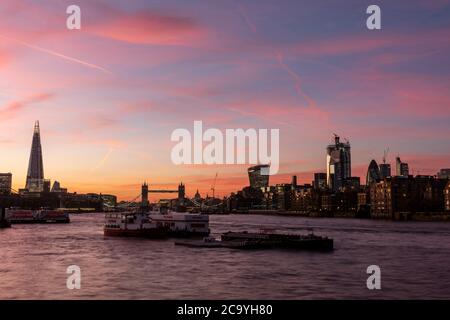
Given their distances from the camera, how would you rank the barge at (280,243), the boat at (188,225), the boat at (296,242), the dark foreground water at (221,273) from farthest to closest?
the boat at (188,225) → the barge at (280,243) → the boat at (296,242) → the dark foreground water at (221,273)

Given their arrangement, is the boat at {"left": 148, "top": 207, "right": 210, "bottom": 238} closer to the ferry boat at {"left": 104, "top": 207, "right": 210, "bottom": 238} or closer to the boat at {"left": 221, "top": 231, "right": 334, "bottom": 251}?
the ferry boat at {"left": 104, "top": 207, "right": 210, "bottom": 238}

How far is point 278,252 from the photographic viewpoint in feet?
281

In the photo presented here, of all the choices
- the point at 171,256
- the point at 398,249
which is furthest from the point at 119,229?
the point at 398,249

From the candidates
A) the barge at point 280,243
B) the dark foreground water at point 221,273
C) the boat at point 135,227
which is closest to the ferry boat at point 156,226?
the boat at point 135,227

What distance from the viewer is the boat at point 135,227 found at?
402 feet

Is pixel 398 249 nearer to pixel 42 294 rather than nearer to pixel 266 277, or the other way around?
pixel 266 277

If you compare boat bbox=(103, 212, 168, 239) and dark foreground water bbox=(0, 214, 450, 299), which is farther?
boat bbox=(103, 212, 168, 239)

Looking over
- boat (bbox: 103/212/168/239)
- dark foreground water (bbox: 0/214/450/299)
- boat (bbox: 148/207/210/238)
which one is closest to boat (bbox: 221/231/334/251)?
dark foreground water (bbox: 0/214/450/299)

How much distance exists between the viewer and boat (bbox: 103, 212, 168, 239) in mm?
122562

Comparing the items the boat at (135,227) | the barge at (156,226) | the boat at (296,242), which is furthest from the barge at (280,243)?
the barge at (156,226)

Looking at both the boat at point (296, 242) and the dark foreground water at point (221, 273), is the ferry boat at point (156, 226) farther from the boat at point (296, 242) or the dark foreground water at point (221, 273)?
the dark foreground water at point (221, 273)

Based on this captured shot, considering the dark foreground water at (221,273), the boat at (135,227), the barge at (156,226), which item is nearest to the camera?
the dark foreground water at (221,273)

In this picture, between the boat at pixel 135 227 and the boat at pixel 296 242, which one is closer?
the boat at pixel 296 242
